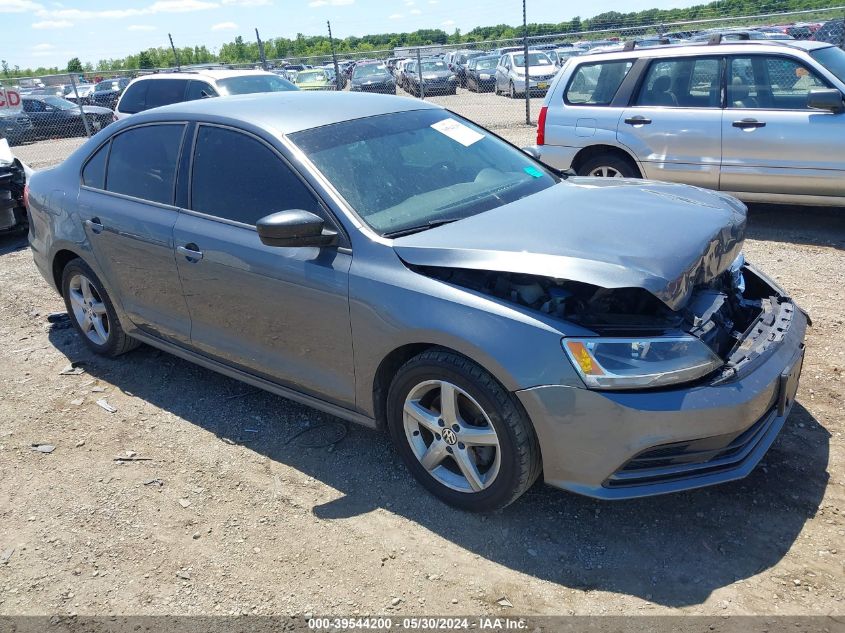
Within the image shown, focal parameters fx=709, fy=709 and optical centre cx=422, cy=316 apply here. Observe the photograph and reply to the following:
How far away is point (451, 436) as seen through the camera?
3020mm

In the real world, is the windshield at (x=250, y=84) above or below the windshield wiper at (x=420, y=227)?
above

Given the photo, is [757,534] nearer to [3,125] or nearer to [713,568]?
[713,568]

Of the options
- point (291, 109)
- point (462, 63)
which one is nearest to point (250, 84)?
point (291, 109)

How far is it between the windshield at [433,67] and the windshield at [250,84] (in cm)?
1223

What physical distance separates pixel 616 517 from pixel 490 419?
0.75m

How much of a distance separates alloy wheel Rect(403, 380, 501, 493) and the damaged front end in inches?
18.7

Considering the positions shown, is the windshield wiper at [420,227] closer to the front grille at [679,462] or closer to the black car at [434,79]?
the front grille at [679,462]

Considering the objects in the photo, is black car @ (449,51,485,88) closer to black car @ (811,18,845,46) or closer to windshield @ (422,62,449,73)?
windshield @ (422,62,449,73)

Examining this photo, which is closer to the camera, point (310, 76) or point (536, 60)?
point (310, 76)

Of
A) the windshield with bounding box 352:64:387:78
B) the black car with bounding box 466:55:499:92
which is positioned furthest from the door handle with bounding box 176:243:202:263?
the black car with bounding box 466:55:499:92

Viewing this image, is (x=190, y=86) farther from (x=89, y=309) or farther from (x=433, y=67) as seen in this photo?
(x=433, y=67)

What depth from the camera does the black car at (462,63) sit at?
27.1 meters

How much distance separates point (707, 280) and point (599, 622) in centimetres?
150

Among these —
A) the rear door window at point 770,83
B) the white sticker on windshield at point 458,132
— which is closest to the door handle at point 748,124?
the rear door window at point 770,83
